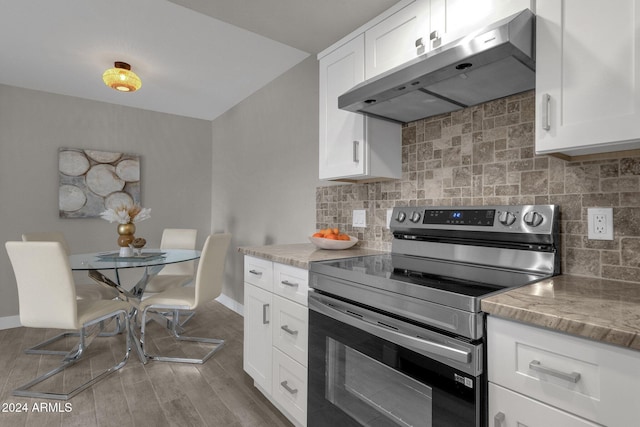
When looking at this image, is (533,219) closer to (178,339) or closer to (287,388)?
(287,388)

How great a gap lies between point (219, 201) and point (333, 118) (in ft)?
9.69

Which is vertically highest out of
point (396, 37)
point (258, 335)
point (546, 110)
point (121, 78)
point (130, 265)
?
point (121, 78)

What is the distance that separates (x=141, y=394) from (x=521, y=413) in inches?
86.5

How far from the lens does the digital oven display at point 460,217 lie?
4.84 feet

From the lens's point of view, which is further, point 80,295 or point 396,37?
point 80,295

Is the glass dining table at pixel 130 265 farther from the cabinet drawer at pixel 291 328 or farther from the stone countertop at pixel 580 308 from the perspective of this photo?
the stone countertop at pixel 580 308

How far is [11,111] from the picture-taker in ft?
11.6

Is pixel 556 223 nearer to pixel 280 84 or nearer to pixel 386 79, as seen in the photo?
pixel 386 79

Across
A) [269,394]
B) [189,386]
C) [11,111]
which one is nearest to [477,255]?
[269,394]

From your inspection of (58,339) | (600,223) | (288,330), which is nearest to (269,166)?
(288,330)

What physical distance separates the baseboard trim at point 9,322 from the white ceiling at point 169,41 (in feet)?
7.96

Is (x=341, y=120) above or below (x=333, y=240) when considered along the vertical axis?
above

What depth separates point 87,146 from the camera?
396 cm

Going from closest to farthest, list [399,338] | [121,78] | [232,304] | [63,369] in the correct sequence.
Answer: [399,338] → [63,369] → [121,78] → [232,304]
